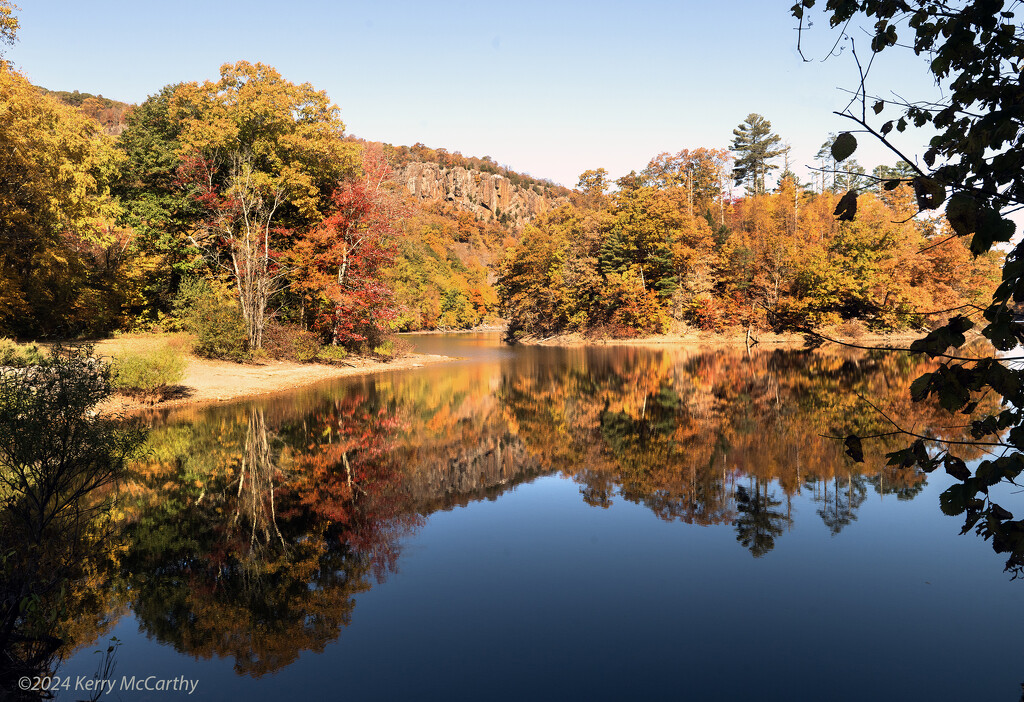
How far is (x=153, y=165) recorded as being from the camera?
3200 centimetres

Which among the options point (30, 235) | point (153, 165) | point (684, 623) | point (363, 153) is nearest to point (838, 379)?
point (684, 623)

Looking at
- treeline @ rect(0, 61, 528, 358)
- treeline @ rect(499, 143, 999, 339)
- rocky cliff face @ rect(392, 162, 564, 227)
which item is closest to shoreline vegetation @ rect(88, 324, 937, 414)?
treeline @ rect(0, 61, 528, 358)

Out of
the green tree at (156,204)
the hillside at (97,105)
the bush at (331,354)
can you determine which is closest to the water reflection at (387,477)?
the bush at (331,354)

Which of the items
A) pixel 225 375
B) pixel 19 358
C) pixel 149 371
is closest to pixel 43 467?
pixel 19 358

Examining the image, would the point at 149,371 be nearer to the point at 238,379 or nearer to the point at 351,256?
the point at 238,379

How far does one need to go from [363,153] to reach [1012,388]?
34.6m

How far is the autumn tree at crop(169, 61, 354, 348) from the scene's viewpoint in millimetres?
27344

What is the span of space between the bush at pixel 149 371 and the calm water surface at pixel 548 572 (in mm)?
3407

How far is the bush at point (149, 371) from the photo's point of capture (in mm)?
16891

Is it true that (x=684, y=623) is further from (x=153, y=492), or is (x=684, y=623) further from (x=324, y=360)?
(x=324, y=360)

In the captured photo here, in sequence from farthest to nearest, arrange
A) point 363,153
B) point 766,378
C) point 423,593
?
point 363,153 < point 766,378 < point 423,593

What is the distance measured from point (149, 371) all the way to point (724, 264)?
157 feet

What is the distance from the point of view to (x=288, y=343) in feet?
94.8

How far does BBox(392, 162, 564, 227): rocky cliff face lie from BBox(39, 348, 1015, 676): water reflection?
130618 mm
